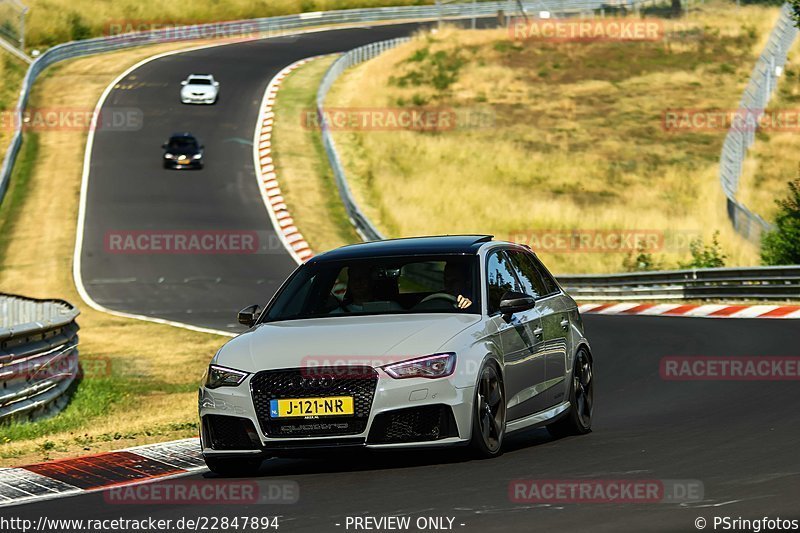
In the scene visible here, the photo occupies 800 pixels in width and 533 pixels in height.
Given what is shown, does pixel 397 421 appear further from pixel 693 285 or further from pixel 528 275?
pixel 693 285

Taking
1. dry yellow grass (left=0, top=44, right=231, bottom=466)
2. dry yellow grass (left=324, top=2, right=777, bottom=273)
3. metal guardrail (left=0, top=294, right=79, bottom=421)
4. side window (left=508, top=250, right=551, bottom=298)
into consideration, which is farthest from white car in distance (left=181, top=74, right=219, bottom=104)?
side window (left=508, top=250, right=551, bottom=298)

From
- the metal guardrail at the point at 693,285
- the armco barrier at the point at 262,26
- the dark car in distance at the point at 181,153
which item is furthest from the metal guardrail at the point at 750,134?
the armco barrier at the point at 262,26

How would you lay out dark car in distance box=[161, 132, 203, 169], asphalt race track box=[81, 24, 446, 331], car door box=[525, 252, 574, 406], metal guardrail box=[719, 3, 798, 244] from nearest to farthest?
car door box=[525, 252, 574, 406] → asphalt race track box=[81, 24, 446, 331] → metal guardrail box=[719, 3, 798, 244] → dark car in distance box=[161, 132, 203, 169]

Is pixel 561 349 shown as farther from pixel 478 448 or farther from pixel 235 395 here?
pixel 235 395

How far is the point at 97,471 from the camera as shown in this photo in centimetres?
1044

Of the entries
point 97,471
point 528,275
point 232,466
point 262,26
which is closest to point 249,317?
point 232,466

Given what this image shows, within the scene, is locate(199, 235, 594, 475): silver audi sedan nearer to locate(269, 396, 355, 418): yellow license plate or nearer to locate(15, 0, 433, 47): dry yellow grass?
locate(269, 396, 355, 418): yellow license plate

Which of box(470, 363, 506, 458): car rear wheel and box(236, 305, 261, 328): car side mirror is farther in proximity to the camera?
box(236, 305, 261, 328): car side mirror

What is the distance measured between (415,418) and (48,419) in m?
6.54

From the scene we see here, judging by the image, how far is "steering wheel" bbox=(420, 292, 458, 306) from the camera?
34.3ft

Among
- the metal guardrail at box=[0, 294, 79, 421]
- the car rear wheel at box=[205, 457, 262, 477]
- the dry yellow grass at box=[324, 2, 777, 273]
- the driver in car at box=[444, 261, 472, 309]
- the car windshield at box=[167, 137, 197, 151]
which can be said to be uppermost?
the driver in car at box=[444, 261, 472, 309]

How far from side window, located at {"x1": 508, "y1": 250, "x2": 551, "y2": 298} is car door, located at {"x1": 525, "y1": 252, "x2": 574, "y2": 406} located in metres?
0.04

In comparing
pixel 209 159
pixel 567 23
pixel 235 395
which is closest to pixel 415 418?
pixel 235 395

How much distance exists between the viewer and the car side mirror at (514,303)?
1029 centimetres
